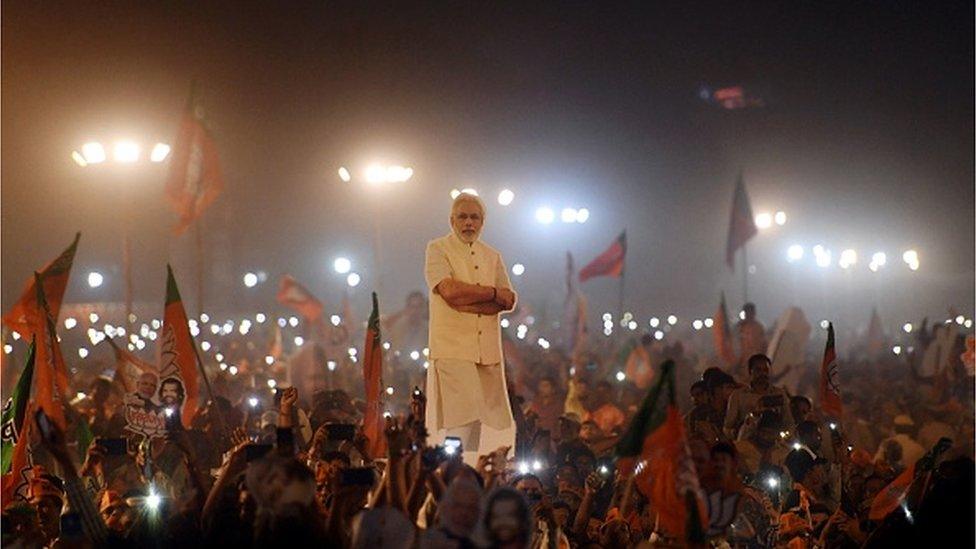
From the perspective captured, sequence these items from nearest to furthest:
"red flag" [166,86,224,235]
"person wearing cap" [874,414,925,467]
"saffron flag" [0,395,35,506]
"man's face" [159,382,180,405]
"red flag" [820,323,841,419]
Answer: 1. "saffron flag" [0,395,35,506]
2. "man's face" [159,382,180,405]
3. "red flag" [820,323,841,419]
4. "person wearing cap" [874,414,925,467]
5. "red flag" [166,86,224,235]

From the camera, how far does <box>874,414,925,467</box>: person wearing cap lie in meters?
13.6

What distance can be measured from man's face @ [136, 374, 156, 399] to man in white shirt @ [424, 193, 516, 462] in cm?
238

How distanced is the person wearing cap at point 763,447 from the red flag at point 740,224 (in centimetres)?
2006

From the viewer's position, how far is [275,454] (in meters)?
6.67

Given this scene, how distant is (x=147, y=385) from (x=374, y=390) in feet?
5.69

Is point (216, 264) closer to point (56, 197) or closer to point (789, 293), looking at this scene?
point (56, 197)

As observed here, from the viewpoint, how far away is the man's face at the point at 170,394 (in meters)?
10.9

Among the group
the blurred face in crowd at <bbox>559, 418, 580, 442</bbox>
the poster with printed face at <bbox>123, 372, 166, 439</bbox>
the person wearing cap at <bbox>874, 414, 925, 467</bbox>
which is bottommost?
the person wearing cap at <bbox>874, 414, 925, 467</bbox>

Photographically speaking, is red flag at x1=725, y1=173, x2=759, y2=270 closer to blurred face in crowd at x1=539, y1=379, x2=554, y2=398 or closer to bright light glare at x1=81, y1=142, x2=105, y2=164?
bright light glare at x1=81, y1=142, x2=105, y2=164

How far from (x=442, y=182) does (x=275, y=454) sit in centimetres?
5404

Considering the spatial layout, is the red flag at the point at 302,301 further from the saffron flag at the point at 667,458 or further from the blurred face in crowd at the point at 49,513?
the saffron flag at the point at 667,458

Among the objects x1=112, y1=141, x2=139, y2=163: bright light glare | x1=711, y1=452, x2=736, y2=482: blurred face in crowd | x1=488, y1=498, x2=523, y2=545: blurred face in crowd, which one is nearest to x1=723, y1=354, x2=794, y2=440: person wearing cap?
x1=711, y1=452, x2=736, y2=482: blurred face in crowd

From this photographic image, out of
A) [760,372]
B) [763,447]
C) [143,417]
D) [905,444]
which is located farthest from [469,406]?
[905,444]

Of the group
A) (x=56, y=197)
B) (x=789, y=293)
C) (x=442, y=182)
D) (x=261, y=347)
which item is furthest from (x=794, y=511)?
(x=789, y=293)
